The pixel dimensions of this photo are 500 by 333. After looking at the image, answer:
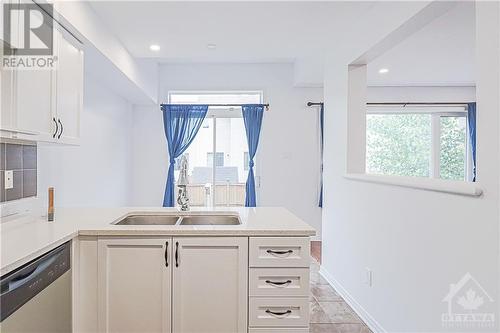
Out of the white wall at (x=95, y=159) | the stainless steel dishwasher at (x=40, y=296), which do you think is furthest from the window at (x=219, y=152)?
the stainless steel dishwasher at (x=40, y=296)

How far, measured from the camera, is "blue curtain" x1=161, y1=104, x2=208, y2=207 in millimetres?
4898

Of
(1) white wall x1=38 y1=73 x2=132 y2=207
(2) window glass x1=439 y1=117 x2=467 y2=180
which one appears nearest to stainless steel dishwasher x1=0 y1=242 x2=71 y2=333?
(1) white wall x1=38 y1=73 x2=132 y2=207

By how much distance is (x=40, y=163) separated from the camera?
245 cm

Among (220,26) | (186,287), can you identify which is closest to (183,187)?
(186,287)

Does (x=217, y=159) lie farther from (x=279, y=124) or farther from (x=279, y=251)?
(x=279, y=251)

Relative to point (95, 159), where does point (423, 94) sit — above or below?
above

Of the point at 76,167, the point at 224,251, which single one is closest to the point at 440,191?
the point at 224,251

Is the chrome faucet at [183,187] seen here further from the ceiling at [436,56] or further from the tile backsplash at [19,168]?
the ceiling at [436,56]

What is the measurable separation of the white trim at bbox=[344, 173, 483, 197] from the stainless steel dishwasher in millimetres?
1905

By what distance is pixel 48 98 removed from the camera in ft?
5.94

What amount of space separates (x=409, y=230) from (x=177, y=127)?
3.75 meters

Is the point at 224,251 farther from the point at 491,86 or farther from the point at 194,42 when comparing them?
the point at 194,42

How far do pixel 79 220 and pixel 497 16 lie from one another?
7.77 ft

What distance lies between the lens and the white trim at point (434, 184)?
1435 mm
